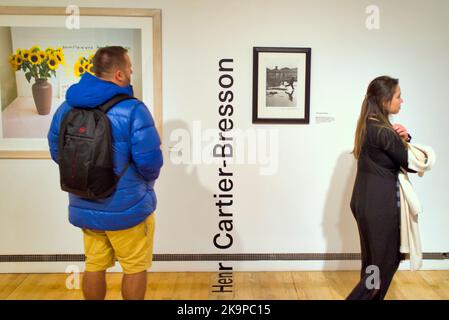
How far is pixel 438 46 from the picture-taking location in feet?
Result: 10.9

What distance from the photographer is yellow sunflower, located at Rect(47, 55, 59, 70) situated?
128 inches

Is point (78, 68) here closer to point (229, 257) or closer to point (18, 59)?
point (18, 59)

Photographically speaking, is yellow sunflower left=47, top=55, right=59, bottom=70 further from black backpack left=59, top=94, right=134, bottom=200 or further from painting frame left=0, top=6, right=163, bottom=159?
black backpack left=59, top=94, right=134, bottom=200

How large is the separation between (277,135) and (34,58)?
1683mm

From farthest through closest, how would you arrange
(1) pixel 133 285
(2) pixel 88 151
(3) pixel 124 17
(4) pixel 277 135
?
1. (4) pixel 277 135
2. (3) pixel 124 17
3. (1) pixel 133 285
4. (2) pixel 88 151

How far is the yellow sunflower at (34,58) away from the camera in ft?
10.6

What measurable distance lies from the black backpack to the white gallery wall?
112 centimetres

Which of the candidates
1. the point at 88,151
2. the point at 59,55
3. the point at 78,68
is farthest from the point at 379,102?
the point at 59,55

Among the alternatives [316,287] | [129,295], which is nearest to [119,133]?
[129,295]

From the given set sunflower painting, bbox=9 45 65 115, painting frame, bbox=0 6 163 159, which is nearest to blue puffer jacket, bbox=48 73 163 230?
painting frame, bbox=0 6 163 159

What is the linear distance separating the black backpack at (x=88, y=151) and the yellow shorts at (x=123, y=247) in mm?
219

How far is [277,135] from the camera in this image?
3381 mm

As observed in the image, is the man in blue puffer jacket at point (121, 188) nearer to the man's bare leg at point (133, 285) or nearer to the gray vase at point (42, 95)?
the man's bare leg at point (133, 285)

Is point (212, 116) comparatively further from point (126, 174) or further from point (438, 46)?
point (438, 46)
